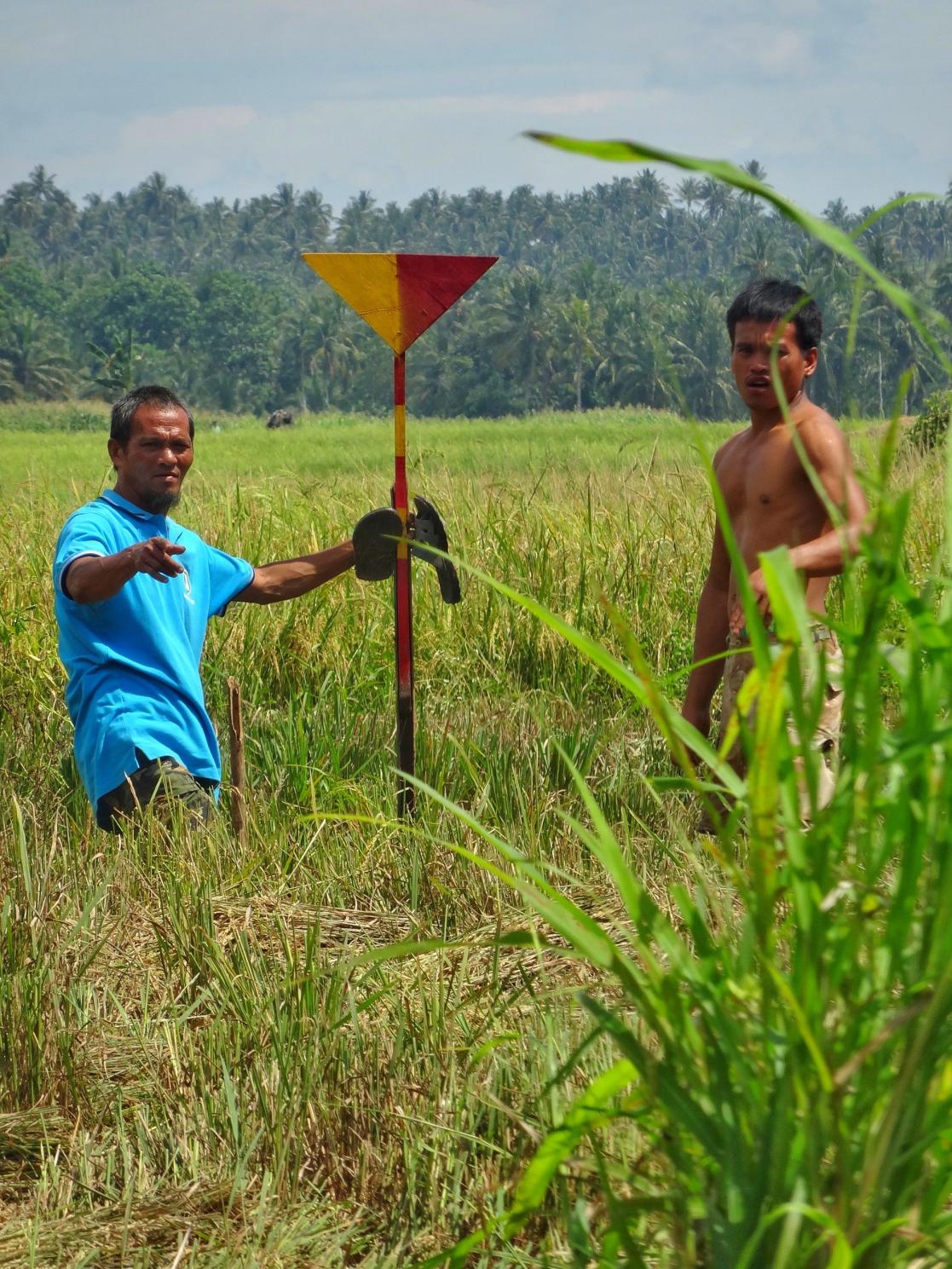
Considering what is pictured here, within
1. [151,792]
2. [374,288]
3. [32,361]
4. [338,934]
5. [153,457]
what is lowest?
[338,934]

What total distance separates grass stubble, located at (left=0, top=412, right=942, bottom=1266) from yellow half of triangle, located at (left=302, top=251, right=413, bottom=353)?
1.17 meters

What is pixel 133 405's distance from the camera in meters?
3.80

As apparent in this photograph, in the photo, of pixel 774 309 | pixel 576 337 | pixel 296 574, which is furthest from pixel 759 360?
pixel 576 337

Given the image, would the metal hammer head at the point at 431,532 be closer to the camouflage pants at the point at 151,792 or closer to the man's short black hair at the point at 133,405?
the man's short black hair at the point at 133,405

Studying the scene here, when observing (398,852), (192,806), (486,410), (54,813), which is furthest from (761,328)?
(486,410)

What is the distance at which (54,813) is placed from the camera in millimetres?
3801

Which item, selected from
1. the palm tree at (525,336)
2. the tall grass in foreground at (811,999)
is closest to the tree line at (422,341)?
the palm tree at (525,336)

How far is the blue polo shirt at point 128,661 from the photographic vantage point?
12.0 feet

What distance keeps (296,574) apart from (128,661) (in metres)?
0.58

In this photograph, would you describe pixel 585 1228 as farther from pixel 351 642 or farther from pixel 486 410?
pixel 486 410

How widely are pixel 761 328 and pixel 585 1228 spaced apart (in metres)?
2.76

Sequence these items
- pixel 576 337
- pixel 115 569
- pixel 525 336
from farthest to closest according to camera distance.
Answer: pixel 525 336 → pixel 576 337 → pixel 115 569

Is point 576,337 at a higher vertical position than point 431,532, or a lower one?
higher

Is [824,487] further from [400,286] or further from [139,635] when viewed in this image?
[139,635]
